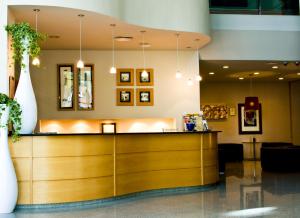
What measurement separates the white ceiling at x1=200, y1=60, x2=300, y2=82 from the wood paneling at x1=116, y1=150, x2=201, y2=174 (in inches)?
147

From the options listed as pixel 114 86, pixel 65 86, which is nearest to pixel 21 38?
pixel 65 86

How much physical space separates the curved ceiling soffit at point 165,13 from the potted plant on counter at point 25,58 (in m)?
1.50

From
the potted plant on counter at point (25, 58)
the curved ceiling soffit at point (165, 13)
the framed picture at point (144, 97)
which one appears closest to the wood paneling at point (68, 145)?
the potted plant on counter at point (25, 58)

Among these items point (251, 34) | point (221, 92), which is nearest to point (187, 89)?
point (251, 34)

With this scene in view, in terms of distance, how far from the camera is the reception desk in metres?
6.83

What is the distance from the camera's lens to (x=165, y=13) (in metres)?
9.38

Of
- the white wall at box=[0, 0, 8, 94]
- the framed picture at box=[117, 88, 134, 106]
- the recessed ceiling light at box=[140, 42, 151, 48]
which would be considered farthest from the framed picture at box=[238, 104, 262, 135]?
the white wall at box=[0, 0, 8, 94]

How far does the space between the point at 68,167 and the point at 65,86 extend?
437 centimetres

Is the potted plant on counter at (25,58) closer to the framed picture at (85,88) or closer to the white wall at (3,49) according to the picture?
the white wall at (3,49)

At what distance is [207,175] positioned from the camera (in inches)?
358

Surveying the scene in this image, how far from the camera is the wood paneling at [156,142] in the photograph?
7.74 meters

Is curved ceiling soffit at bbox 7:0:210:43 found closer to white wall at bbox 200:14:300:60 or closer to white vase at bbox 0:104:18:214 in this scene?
white wall at bbox 200:14:300:60

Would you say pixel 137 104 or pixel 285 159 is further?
pixel 285 159

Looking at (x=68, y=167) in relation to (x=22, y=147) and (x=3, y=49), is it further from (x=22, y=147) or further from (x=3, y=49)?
(x=3, y=49)
